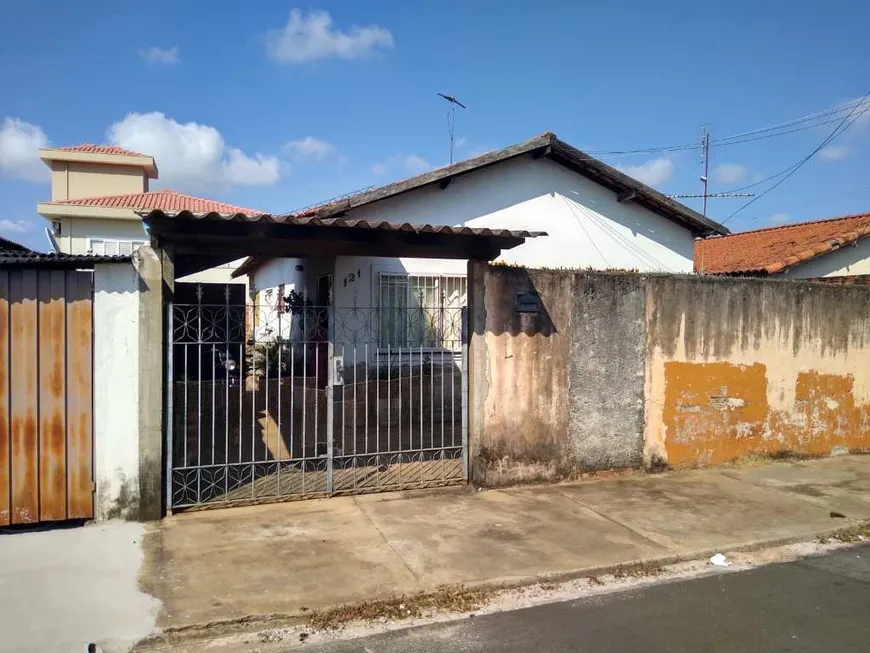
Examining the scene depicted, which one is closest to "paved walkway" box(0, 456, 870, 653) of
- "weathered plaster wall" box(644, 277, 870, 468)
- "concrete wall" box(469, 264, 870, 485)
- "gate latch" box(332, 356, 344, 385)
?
"concrete wall" box(469, 264, 870, 485)

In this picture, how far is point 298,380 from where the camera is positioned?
10.1 metres

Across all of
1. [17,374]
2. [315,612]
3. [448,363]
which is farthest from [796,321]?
[17,374]

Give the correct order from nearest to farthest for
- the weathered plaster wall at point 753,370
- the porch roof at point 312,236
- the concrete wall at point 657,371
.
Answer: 1. the porch roof at point 312,236
2. the concrete wall at point 657,371
3. the weathered plaster wall at point 753,370

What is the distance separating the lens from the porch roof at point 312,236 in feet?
19.3

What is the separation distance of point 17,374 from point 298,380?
4727 mm

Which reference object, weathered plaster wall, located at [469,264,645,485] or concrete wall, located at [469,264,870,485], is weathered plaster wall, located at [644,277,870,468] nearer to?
concrete wall, located at [469,264,870,485]

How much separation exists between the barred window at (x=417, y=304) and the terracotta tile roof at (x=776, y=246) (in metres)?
7.26

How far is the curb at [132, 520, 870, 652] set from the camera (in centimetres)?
408

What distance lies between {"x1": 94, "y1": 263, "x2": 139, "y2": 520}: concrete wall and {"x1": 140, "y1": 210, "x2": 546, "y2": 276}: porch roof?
61cm

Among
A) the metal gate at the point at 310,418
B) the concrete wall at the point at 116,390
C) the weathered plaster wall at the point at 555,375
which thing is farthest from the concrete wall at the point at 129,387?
the weathered plaster wall at the point at 555,375

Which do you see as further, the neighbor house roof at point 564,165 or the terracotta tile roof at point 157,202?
the terracotta tile roof at point 157,202

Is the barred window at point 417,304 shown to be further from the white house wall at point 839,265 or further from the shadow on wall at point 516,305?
the white house wall at point 839,265

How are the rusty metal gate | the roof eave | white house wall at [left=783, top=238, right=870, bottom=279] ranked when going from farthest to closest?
white house wall at [left=783, top=238, right=870, bottom=279] < the roof eave < the rusty metal gate

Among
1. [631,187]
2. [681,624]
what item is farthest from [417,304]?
[681,624]
